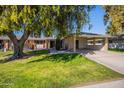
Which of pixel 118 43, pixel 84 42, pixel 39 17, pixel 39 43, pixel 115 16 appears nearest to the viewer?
pixel 39 17

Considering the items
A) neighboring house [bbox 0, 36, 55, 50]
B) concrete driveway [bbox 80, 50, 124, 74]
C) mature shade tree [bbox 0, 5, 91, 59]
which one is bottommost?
concrete driveway [bbox 80, 50, 124, 74]

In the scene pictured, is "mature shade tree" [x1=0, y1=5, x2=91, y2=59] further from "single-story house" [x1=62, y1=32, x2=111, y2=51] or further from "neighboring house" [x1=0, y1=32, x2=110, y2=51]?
"single-story house" [x1=62, y1=32, x2=111, y2=51]

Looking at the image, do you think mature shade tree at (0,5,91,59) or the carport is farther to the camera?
the carport

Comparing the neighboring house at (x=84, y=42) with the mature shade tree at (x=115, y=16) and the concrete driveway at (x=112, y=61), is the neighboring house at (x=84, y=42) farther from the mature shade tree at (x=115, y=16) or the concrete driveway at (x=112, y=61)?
the concrete driveway at (x=112, y=61)

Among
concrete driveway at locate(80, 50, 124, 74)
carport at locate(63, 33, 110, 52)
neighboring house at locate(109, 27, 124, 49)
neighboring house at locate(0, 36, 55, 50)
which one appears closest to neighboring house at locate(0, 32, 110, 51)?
carport at locate(63, 33, 110, 52)


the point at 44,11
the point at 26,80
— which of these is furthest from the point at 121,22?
the point at 26,80

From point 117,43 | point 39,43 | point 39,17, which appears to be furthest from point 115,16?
point 39,43

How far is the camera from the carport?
95.3 ft

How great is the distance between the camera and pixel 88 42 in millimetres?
33000

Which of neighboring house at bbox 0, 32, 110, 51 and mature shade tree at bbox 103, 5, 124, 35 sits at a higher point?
mature shade tree at bbox 103, 5, 124, 35

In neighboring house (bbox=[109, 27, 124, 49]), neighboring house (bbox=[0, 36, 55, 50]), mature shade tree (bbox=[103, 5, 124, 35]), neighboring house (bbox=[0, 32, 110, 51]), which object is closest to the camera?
mature shade tree (bbox=[103, 5, 124, 35])

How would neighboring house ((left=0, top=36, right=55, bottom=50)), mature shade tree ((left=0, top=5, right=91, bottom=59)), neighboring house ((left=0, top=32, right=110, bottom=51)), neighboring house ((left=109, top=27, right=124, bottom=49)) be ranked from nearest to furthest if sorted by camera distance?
Answer: mature shade tree ((left=0, top=5, right=91, bottom=59))
neighboring house ((left=0, top=32, right=110, bottom=51))
neighboring house ((left=109, top=27, right=124, bottom=49))
neighboring house ((left=0, top=36, right=55, bottom=50))

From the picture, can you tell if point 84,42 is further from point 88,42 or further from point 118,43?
point 118,43

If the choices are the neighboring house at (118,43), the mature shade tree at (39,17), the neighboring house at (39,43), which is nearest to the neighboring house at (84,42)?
the neighboring house at (39,43)
